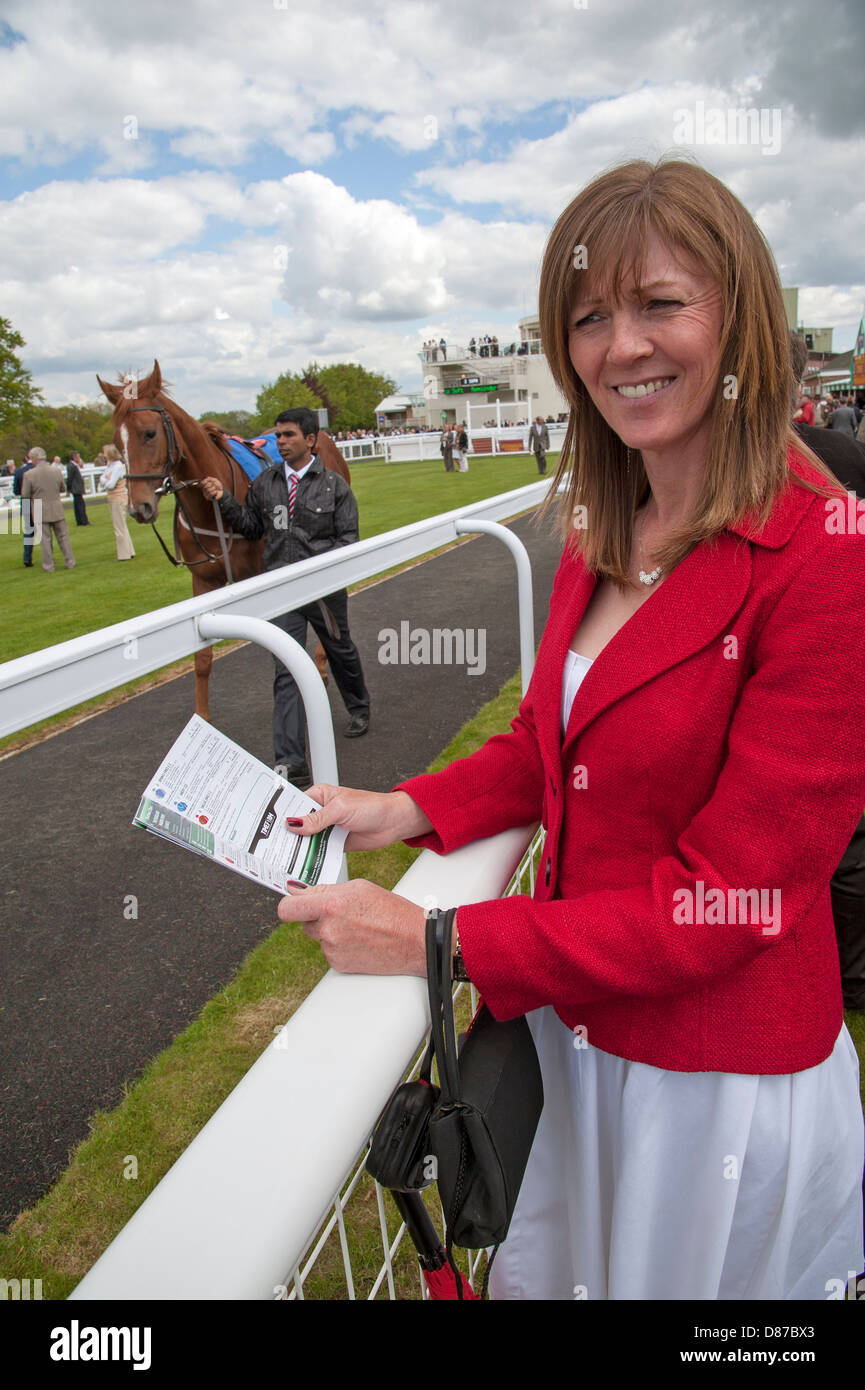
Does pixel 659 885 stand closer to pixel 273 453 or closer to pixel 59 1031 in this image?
pixel 59 1031

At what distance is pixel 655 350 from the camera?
51.6 inches

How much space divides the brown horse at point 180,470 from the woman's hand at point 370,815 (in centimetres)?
490

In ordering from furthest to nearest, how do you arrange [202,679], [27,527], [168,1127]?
[27,527], [202,679], [168,1127]

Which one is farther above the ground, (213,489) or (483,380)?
(483,380)

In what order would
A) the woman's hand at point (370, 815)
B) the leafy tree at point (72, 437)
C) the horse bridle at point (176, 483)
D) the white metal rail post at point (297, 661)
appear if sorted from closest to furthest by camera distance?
the woman's hand at point (370, 815)
the white metal rail post at point (297, 661)
the horse bridle at point (176, 483)
the leafy tree at point (72, 437)

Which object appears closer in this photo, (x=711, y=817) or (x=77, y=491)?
(x=711, y=817)

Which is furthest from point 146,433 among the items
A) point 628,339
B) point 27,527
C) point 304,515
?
point 27,527

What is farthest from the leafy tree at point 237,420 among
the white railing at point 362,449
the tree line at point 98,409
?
the white railing at point 362,449

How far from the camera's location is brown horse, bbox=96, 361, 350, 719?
6391mm

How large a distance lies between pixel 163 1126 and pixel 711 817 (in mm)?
2576

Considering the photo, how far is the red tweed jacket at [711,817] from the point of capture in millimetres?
1081

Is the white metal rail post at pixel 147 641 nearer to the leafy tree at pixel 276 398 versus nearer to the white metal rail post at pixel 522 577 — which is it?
the white metal rail post at pixel 522 577

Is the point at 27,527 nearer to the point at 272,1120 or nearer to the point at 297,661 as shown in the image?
the point at 297,661
